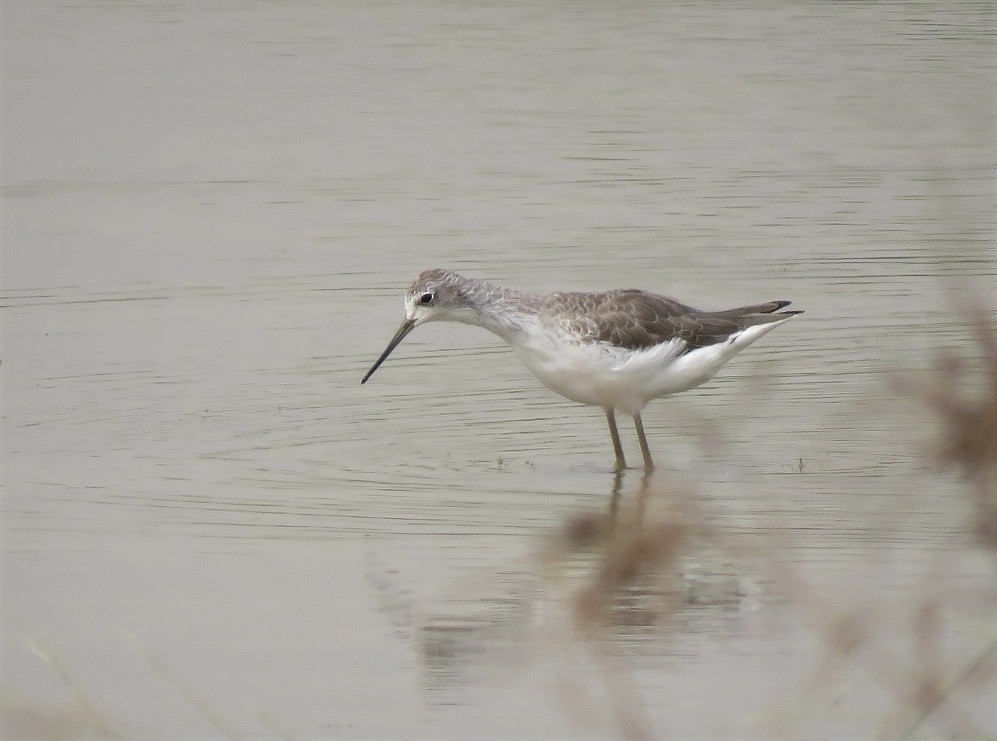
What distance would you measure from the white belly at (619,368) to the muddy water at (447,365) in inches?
14.5

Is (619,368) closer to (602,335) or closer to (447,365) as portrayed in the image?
(602,335)

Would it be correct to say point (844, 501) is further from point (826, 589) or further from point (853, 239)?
point (853, 239)

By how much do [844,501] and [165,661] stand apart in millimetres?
3265

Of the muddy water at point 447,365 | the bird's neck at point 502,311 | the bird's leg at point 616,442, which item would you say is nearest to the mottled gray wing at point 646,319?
the bird's neck at point 502,311

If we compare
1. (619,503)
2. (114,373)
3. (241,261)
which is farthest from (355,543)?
(241,261)

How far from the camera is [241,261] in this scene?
1277 cm

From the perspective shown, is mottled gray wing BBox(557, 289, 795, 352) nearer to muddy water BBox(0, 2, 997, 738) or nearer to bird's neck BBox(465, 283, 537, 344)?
bird's neck BBox(465, 283, 537, 344)

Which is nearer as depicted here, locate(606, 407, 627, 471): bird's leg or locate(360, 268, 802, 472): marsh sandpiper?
locate(360, 268, 802, 472): marsh sandpiper

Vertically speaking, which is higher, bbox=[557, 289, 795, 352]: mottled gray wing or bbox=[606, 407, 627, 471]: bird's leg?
bbox=[557, 289, 795, 352]: mottled gray wing

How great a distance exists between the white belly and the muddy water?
369 mm

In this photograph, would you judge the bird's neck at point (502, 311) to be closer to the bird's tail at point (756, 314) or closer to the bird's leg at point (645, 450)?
the bird's leg at point (645, 450)

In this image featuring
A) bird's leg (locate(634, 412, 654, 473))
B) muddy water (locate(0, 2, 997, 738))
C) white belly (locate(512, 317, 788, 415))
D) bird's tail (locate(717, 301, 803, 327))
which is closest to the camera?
muddy water (locate(0, 2, 997, 738))

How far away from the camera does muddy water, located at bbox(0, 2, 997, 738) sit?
629 centimetres

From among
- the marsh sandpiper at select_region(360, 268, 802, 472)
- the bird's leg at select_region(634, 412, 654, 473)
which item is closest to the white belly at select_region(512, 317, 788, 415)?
the marsh sandpiper at select_region(360, 268, 802, 472)
